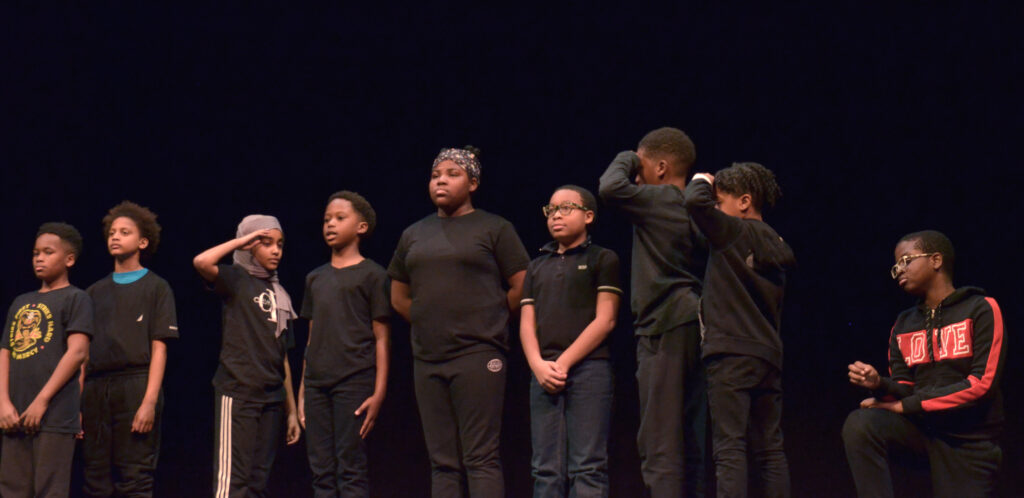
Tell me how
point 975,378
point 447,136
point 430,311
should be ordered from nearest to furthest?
point 975,378
point 430,311
point 447,136

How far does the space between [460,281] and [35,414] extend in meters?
1.65

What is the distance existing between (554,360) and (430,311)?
17.8 inches

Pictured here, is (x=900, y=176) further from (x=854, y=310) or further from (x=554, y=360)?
(x=554, y=360)

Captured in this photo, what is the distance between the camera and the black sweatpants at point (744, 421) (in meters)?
2.56

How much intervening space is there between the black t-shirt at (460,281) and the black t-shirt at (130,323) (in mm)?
1086

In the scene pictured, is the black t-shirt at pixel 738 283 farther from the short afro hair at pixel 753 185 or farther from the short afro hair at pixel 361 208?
the short afro hair at pixel 361 208

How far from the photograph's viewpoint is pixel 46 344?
336 cm

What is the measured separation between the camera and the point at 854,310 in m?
4.10

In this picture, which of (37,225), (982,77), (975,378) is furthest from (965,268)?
(37,225)

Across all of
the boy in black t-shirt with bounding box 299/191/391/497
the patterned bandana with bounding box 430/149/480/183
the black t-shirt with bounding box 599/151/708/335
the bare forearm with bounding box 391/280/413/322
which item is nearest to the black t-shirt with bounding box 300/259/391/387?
the boy in black t-shirt with bounding box 299/191/391/497

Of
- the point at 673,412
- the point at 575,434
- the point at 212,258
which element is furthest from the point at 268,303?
the point at 673,412

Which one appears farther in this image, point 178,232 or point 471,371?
point 178,232

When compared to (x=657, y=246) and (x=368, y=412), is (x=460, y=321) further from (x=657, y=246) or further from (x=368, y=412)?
(x=657, y=246)

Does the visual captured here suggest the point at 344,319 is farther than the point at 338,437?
Yes
